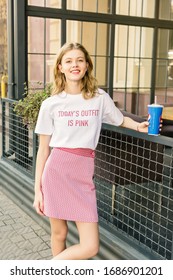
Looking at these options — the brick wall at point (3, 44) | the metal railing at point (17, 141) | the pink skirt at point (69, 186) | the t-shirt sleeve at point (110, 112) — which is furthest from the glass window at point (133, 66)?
the brick wall at point (3, 44)

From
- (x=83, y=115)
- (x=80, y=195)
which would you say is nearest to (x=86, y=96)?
(x=83, y=115)

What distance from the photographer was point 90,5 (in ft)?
22.1

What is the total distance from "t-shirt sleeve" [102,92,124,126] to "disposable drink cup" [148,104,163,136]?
22cm

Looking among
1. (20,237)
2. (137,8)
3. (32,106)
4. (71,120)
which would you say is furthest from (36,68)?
(71,120)

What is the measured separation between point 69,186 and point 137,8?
5902 millimetres

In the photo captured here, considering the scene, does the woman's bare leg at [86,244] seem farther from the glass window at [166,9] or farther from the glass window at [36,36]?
the glass window at [166,9]

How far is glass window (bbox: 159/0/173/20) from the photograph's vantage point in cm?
763

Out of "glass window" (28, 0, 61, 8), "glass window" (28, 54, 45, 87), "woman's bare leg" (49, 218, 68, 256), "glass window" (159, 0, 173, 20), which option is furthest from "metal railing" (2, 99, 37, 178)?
"glass window" (159, 0, 173, 20)

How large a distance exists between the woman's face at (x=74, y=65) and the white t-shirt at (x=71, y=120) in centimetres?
12

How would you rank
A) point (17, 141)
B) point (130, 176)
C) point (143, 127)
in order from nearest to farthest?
point (143, 127) → point (130, 176) → point (17, 141)

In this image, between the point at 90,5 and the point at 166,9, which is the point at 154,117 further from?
the point at 166,9

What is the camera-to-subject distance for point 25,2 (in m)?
5.07

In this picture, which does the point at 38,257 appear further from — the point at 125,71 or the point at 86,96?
the point at 125,71

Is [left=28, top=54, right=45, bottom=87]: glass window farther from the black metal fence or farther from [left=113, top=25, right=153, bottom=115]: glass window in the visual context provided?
[left=113, top=25, right=153, bottom=115]: glass window
